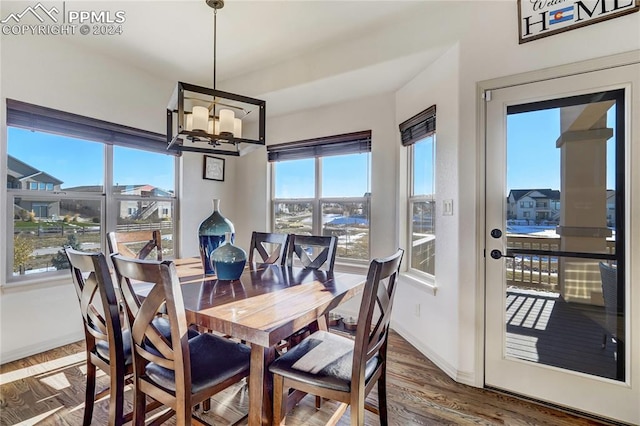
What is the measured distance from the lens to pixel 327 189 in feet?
11.8

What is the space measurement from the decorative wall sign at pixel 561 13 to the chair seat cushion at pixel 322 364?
2.23 metres

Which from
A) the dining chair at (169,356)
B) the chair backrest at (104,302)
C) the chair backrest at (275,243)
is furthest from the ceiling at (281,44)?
the dining chair at (169,356)

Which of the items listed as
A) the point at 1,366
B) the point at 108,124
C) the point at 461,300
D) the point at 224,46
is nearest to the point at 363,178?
the point at 461,300

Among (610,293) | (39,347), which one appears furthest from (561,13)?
(39,347)

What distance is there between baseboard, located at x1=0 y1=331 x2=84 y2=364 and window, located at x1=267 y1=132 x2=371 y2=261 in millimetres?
2271

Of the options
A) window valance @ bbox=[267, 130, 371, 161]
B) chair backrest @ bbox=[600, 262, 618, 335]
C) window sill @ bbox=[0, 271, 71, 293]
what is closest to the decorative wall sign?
chair backrest @ bbox=[600, 262, 618, 335]

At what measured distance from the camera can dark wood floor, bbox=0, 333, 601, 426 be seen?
1.77m

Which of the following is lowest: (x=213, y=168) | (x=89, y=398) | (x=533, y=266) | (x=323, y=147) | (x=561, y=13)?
(x=89, y=398)

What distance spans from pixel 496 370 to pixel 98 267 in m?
2.45

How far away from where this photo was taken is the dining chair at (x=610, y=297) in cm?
178

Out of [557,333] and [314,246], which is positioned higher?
[314,246]

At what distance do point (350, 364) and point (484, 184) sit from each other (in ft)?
4.95

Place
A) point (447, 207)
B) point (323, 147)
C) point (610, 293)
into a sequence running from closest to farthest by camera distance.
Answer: point (610, 293), point (447, 207), point (323, 147)

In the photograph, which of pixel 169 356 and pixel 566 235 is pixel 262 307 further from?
pixel 566 235
